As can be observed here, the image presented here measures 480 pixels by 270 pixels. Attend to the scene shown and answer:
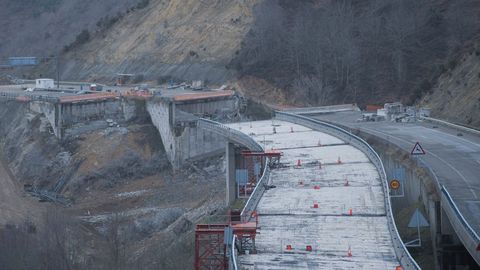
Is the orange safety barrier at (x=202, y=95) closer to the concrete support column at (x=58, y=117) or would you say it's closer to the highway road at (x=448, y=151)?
the concrete support column at (x=58, y=117)

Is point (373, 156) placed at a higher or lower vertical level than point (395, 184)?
higher

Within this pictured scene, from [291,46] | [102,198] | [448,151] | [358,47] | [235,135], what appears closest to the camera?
[448,151]

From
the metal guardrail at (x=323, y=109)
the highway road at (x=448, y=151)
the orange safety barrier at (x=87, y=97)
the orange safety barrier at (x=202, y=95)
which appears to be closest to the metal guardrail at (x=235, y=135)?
the highway road at (x=448, y=151)

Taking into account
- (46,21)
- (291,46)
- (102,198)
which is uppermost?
(46,21)

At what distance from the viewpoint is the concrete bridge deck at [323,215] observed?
63.9ft

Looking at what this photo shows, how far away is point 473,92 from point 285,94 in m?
17.2

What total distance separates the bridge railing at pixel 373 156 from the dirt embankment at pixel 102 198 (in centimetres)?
476

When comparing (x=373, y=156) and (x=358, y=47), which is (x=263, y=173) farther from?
(x=358, y=47)

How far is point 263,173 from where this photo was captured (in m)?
28.8

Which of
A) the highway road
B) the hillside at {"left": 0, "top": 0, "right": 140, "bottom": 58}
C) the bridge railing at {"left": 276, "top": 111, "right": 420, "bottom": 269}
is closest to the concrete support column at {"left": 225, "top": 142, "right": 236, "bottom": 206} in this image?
the bridge railing at {"left": 276, "top": 111, "right": 420, "bottom": 269}

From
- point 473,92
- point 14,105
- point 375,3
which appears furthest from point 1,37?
point 473,92

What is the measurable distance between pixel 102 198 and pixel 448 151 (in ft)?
62.9

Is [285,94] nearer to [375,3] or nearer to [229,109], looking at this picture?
[229,109]

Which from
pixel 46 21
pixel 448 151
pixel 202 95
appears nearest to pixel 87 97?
pixel 202 95
